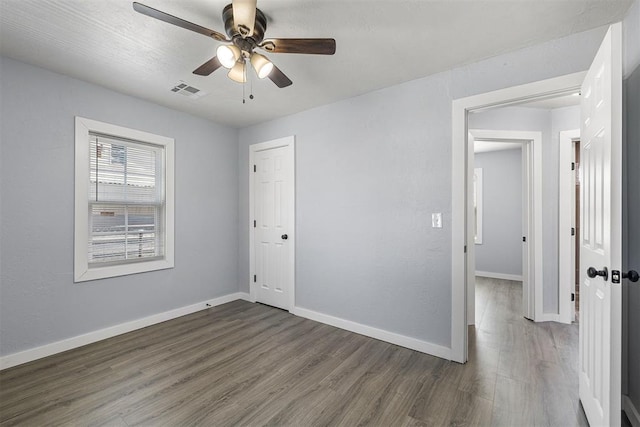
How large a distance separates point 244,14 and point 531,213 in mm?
3686

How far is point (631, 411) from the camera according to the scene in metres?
1.76

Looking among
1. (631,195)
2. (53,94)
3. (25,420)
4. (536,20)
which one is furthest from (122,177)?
(631,195)

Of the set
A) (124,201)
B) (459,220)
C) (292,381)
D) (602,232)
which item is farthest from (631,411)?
(124,201)

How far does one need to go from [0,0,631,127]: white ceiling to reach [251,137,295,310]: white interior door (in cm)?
114

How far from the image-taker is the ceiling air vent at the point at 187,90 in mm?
2906

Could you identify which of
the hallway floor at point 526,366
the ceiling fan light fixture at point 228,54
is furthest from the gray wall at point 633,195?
the ceiling fan light fixture at point 228,54

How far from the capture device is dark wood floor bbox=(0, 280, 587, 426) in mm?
1840

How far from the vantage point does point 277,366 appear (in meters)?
2.43

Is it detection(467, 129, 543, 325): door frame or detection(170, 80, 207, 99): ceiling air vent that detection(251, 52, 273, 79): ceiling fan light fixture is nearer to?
detection(170, 80, 207, 99): ceiling air vent

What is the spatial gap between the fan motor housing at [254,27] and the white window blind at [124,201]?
2.13 m

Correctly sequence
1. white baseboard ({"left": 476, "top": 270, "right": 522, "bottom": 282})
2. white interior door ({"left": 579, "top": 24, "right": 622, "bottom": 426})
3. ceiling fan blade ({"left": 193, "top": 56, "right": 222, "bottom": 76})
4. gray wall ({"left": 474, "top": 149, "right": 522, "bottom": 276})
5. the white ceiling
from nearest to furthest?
1. white interior door ({"left": 579, "top": 24, "right": 622, "bottom": 426})
2. the white ceiling
3. ceiling fan blade ({"left": 193, "top": 56, "right": 222, "bottom": 76})
4. white baseboard ({"left": 476, "top": 270, "right": 522, "bottom": 282})
5. gray wall ({"left": 474, "top": 149, "right": 522, "bottom": 276})

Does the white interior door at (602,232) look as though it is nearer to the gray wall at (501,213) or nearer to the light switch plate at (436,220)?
the light switch plate at (436,220)

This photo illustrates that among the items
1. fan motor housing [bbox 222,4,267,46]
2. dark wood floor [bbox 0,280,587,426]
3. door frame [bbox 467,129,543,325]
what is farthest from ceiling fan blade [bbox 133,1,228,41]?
door frame [bbox 467,129,543,325]

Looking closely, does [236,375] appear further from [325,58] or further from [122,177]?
[325,58]
